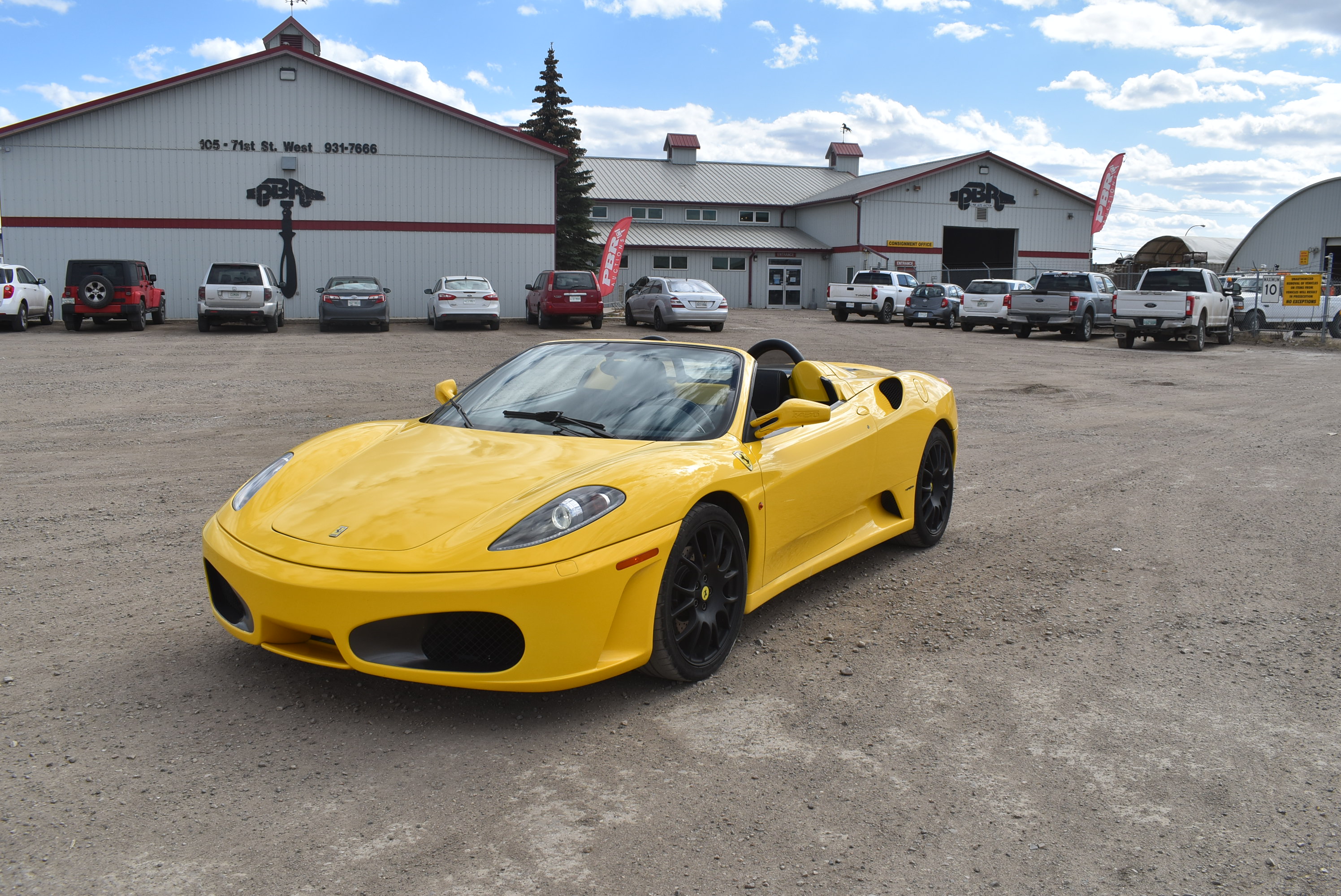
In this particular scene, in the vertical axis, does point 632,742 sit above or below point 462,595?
below

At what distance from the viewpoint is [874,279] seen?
35.6 meters

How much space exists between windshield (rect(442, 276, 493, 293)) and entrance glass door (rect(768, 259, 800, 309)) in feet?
82.0

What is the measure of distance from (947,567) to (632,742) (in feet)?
9.03

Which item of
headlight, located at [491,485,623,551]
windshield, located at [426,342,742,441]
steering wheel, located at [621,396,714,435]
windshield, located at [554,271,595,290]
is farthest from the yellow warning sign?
headlight, located at [491,485,623,551]

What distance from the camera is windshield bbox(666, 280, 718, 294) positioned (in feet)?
92.4

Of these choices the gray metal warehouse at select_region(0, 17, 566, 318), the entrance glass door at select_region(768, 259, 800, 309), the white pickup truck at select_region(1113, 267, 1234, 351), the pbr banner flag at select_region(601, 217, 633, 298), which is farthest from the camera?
the entrance glass door at select_region(768, 259, 800, 309)

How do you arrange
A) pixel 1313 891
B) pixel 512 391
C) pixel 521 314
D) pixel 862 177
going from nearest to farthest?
pixel 1313 891 → pixel 512 391 → pixel 521 314 → pixel 862 177

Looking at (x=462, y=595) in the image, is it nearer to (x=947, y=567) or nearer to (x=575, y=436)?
(x=575, y=436)

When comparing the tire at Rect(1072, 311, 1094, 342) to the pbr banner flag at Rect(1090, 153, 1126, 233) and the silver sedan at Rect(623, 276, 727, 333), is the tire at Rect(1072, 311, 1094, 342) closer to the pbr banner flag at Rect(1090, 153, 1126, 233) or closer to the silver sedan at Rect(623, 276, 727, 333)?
the silver sedan at Rect(623, 276, 727, 333)

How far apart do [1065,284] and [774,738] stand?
90.5 feet

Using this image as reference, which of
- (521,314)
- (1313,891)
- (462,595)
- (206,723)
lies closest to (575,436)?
(462,595)

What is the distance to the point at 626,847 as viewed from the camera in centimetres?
272

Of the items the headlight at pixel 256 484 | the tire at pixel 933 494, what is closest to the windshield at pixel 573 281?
the tire at pixel 933 494

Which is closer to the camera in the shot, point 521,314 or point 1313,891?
point 1313,891
